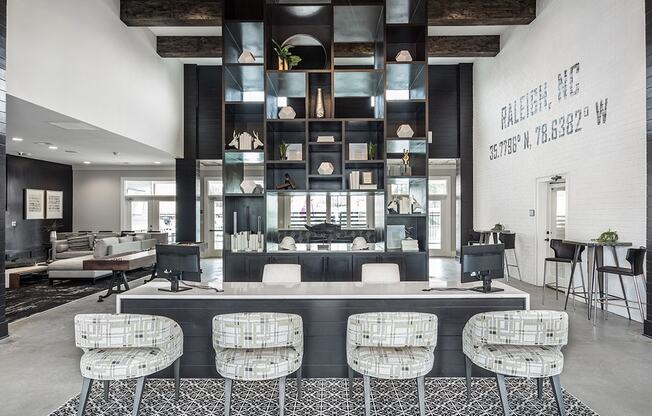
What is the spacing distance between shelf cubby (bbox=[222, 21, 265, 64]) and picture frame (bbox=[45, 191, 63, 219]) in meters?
8.70

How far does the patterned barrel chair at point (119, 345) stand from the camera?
2324 mm

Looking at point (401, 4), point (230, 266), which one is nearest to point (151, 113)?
point (230, 266)

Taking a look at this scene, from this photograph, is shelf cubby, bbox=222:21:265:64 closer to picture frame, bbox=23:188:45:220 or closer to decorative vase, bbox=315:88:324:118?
decorative vase, bbox=315:88:324:118

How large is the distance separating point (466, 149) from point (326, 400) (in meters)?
8.32

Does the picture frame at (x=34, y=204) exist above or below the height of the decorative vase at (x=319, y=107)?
below

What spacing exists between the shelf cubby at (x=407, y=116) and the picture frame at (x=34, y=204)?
9.89 meters

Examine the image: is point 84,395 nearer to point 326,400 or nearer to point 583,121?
point 326,400

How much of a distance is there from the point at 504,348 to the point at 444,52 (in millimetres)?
7338

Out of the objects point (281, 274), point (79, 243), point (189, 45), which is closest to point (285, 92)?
point (281, 274)

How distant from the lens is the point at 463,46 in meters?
8.41

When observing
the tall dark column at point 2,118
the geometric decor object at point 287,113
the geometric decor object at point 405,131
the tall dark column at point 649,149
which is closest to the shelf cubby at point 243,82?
the geometric decor object at point 287,113

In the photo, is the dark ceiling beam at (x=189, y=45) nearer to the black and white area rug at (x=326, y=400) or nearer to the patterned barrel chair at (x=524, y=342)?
the black and white area rug at (x=326, y=400)

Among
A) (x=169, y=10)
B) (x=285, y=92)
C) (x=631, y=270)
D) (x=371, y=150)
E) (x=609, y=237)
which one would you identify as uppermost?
(x=169, y=10)

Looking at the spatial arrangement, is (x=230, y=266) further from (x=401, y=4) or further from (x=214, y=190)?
(x=214, y=190)
